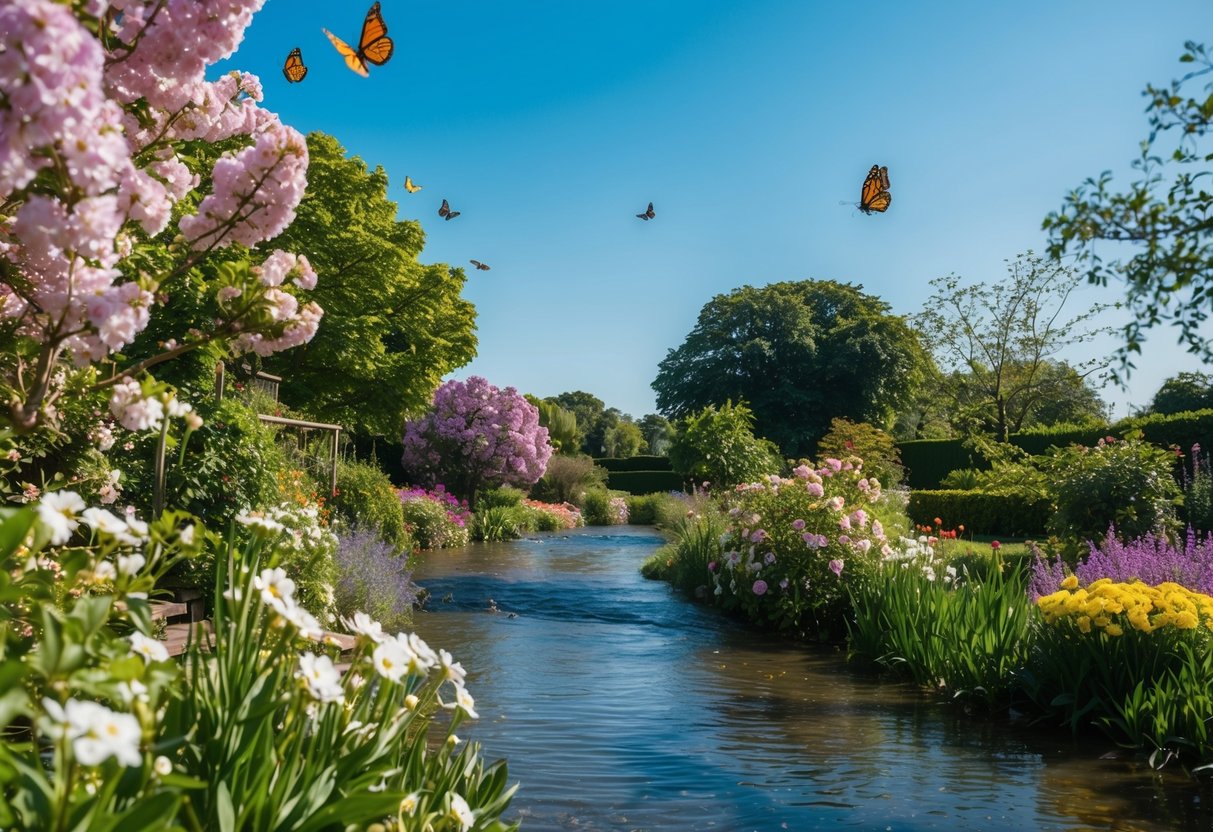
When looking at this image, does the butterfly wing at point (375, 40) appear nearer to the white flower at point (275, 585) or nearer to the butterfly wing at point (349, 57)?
the butterfly wing at point (349, 57)

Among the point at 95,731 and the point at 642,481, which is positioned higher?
the point at 642,481

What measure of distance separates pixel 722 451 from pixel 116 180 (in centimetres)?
1470

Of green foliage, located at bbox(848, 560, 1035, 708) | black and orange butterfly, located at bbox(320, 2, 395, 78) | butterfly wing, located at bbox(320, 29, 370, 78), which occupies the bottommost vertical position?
green foliage, located at bbox(848, 560, 1035, 708)

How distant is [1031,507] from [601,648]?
9.85 metres

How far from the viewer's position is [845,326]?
35562 millimetres

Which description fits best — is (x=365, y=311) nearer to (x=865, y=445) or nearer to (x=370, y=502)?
(x=370, y=502)

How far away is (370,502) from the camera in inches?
533

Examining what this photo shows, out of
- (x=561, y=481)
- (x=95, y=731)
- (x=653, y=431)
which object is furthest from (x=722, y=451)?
(x=653, y=431)

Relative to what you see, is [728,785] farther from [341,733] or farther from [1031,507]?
[1031,507]

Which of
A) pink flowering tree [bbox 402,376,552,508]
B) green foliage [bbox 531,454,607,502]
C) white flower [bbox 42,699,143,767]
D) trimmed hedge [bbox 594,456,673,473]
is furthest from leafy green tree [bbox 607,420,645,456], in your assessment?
white flower [bbox 42,699,143,767]

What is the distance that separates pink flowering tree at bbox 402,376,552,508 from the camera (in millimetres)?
22547

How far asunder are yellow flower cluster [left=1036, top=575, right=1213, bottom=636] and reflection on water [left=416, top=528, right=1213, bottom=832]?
0.70 m

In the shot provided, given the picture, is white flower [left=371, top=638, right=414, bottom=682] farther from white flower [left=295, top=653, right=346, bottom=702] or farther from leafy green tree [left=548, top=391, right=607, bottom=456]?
leafy green tree [left=548, top=391, right=607, bottom=456]

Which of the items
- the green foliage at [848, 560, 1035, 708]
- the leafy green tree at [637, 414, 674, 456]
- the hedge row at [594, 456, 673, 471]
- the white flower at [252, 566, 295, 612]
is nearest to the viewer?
the white flower at [252, 566, 295, 612]
